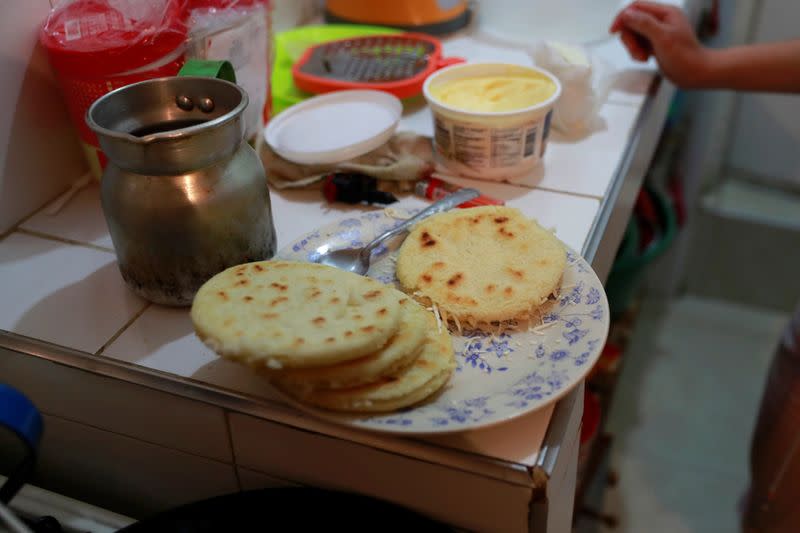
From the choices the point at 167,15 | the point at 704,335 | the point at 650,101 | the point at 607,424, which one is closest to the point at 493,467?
Result: the point at 167,15

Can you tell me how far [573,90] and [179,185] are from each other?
575mm

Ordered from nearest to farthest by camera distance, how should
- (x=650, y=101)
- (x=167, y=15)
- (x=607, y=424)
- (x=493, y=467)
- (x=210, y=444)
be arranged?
(x=493, y=467)
(x=210, y=444)
(x=167, y=15)
(x=650, y=101)
(x=607, y=424)

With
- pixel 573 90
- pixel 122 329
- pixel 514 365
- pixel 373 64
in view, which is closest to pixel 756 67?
pixel 573 90

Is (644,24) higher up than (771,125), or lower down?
higher up

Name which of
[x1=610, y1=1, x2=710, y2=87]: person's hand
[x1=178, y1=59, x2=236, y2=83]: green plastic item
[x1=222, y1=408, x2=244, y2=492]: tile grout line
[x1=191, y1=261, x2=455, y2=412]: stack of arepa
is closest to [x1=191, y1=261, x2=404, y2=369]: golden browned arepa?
[x1=191, y1=261, x2=455, y2=412]: stack of arepa

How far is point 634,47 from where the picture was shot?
1.10m

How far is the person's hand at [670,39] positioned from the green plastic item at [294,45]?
0.40 metres

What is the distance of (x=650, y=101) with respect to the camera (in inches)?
42.9

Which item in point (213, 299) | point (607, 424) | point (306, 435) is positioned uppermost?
point (213, 299)

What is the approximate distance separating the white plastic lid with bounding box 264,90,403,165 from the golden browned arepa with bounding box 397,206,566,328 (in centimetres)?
18

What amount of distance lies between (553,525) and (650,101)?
711 mm

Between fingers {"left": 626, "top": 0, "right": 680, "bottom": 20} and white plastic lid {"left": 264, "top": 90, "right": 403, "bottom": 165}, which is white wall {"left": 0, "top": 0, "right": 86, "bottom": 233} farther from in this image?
fingers {"left": 626, "top": 0, "right": 680, "bottom": 20}

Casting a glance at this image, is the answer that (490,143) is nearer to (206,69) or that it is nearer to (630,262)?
(206,69)

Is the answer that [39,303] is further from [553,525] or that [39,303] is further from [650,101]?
[650,101]
